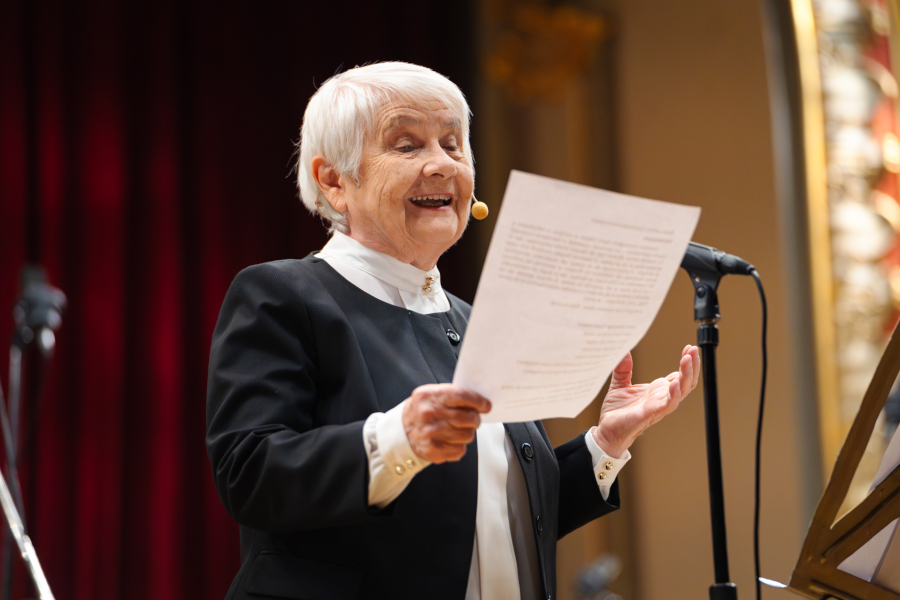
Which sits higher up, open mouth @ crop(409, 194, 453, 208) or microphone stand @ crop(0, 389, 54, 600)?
open mouth @ crop(409, 194, 453, 208)

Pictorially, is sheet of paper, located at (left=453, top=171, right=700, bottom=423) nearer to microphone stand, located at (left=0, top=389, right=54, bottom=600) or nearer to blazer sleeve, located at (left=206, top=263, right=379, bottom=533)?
blazer sleeve, located at (left=206, top=263, right=379, bottom=533)

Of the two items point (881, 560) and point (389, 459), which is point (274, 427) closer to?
point (389, 459)

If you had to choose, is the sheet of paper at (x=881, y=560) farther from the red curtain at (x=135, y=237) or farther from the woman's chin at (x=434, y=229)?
the red curtain at (x=135, y=237)

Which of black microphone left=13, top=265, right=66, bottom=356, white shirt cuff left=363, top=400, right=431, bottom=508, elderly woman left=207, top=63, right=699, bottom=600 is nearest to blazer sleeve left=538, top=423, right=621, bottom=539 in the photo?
elderly woman left=207, top=63, right=699, bottom=600

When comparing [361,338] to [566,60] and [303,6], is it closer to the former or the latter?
[566,60]

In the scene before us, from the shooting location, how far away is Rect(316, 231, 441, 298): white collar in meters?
1.21

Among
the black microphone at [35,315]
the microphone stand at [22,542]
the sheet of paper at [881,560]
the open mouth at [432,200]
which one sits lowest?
the microphone stand at [22,542]

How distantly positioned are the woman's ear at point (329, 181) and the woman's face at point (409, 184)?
30mm

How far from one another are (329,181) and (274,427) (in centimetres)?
46

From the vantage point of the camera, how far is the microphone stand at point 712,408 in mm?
931

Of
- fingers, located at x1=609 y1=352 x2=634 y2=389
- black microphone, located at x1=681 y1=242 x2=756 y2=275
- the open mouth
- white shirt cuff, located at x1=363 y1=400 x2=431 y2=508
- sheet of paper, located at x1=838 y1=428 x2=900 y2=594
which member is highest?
the open mouth

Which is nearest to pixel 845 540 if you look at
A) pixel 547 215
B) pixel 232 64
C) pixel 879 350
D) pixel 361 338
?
pixel 547 215

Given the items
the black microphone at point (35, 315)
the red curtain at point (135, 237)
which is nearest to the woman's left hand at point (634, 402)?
the black microphone at point (35, 315)

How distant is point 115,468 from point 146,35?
175cm
